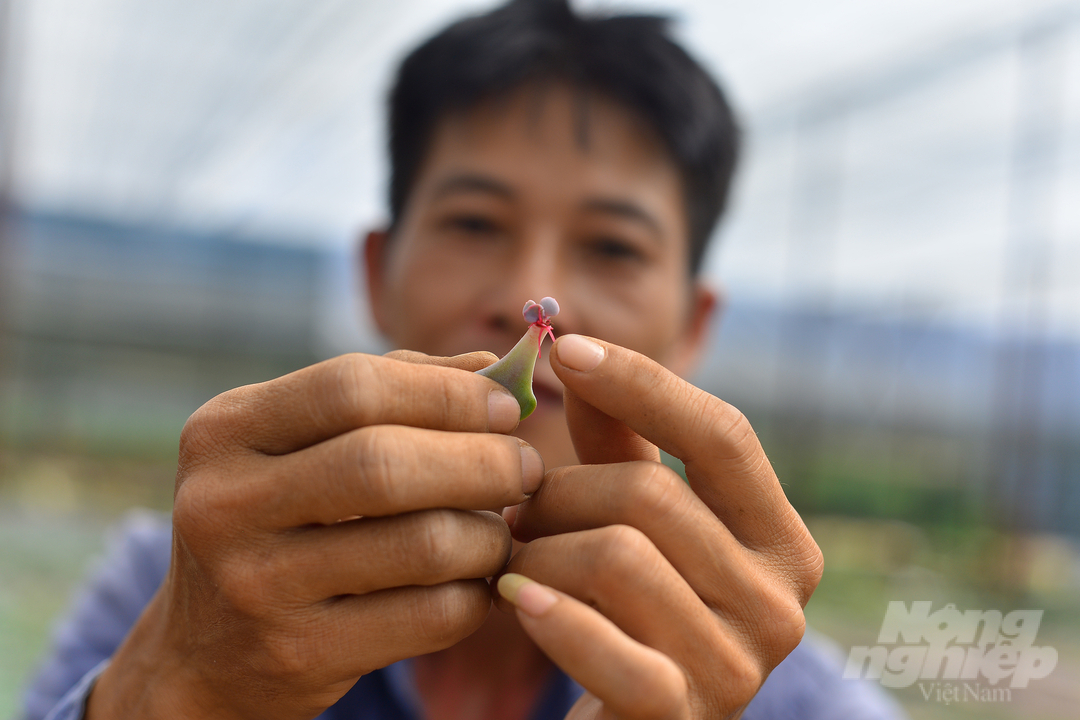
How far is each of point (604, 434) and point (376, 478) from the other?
31 centimetres

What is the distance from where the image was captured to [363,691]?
164 centimetres

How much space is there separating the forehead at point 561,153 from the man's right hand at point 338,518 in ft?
2.82

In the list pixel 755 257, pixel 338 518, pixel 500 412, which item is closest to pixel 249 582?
pixel 338 518

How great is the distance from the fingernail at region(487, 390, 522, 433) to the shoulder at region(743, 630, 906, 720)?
3.51 ft

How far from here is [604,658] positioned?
76 cm

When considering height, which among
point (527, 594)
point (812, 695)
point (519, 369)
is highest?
point (519, 369)

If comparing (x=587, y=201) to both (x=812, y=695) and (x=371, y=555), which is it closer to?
(x=371, y=555)

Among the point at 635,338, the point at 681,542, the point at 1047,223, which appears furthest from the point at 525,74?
the point at 1047,223

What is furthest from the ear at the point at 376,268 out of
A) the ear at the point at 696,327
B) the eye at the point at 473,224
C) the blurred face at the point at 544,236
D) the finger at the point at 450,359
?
the finger at the point at 450,359

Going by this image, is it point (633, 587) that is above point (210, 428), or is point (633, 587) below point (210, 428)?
below

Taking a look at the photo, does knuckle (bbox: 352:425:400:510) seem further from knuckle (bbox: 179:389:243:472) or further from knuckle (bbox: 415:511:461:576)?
knuckle (bbox: 179:389:243:472)

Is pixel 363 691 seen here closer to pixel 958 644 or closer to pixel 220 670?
pixel 220 670

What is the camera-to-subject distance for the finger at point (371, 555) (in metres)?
0.80

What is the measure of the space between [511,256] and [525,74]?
459 mm
